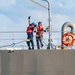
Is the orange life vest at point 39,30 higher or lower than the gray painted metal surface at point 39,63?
higher

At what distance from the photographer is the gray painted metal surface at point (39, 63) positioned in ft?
58.5

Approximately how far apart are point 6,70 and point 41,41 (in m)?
2.35

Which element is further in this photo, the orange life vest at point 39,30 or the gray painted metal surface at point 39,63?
the orange life vest at point 39,30

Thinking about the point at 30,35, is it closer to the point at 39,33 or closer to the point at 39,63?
the point at 39,33

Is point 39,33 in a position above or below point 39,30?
below

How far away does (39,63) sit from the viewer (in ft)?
58.8

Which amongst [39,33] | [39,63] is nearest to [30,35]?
[39,33]

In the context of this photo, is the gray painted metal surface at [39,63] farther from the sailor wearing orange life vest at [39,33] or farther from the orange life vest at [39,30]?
the orange life vest at [39,30]

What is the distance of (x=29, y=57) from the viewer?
1811 cm

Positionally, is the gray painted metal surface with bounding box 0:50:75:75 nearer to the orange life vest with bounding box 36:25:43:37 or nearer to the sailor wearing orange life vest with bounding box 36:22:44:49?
the sailor wearing orange life vest with bounding box 36:22:44:49

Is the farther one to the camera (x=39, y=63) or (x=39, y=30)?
(x=39, y=30)

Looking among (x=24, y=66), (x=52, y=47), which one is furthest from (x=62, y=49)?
(x=24, y=66)

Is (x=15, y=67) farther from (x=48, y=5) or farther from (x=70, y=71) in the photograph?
(x=48, y=5)

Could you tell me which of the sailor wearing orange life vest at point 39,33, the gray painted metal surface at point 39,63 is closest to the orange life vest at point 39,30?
the sailor wearing orange life vest at point 39,33
